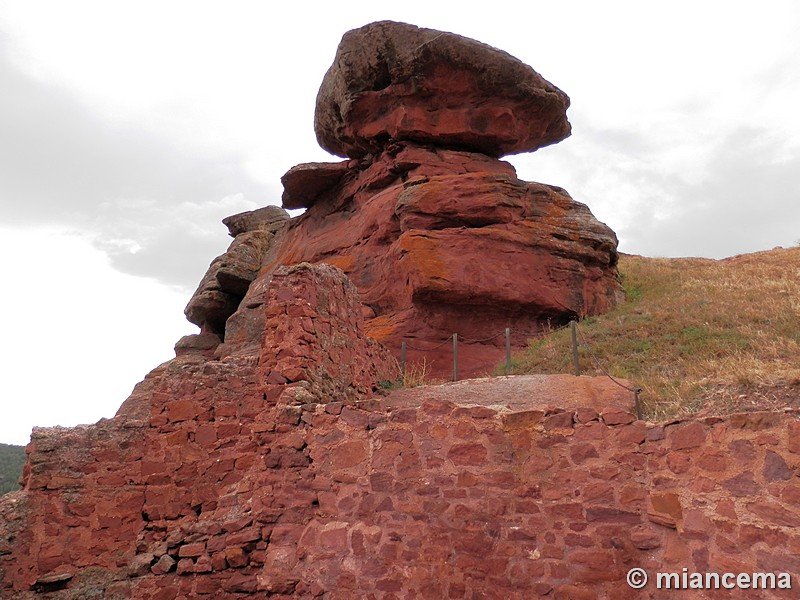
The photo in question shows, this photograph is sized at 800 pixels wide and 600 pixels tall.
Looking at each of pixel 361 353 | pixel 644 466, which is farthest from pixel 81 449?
pixel 644 466

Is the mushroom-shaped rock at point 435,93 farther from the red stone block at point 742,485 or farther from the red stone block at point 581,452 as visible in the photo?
the red stone block at point 742,485

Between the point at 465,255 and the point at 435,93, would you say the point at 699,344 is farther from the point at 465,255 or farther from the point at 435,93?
the point at 435,93

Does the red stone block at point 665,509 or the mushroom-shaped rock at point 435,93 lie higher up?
the mushroom-shaped rock at point 435,93

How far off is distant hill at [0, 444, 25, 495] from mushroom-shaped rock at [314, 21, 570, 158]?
78.1ft

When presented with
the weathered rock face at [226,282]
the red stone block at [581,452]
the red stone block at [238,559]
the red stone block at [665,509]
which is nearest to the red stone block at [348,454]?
the red stone block at [238,559]

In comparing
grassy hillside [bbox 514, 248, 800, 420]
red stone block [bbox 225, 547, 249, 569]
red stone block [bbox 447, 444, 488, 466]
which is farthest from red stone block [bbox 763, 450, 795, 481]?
red stone block [bbox 225, 547, 249, 569]

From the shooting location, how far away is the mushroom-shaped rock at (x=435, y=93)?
19812mm

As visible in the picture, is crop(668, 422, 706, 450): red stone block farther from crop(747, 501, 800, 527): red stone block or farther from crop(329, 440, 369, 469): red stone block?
crop(329, 440, 369, 469): red stone block

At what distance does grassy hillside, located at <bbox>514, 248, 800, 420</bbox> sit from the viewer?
1005cm

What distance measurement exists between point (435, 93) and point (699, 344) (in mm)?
11530

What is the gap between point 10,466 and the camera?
41.1 m

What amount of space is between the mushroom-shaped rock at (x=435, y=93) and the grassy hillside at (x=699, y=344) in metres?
6.87

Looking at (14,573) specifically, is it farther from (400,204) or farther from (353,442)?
(400,204)

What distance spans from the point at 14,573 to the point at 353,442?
472 centimetres
